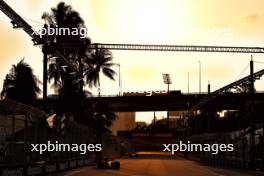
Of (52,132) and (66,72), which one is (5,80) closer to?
(66,72)

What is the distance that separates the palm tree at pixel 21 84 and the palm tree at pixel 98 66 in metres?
21.1

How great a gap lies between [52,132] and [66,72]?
35641mm

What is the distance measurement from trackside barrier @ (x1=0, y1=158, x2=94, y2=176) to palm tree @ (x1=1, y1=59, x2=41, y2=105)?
52.8 ft

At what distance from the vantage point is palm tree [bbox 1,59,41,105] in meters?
61.0

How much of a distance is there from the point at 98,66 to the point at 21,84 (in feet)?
89.3

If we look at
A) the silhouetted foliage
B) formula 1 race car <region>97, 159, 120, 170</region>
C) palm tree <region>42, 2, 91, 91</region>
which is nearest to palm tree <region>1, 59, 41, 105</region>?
the silhouetted foliage

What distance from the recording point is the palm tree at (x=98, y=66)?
85769mm

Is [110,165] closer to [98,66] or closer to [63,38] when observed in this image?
[63,38]

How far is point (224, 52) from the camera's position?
91.5 metres

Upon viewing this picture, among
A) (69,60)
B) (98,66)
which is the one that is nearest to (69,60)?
(69,60)

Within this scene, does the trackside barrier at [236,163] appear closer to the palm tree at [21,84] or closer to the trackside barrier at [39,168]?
the trackside barrier at [39,168]

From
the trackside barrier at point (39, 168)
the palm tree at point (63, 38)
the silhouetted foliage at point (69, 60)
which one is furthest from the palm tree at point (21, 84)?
the trackside barrier at point (39, 168)

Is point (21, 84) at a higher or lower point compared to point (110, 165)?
higher

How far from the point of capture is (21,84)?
203 feet
